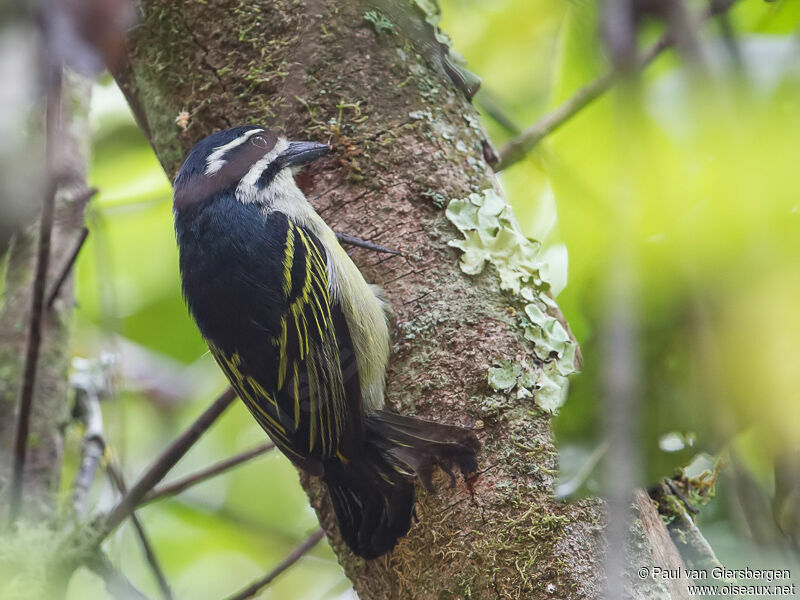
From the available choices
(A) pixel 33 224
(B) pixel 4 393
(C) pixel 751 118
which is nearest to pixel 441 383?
(C) pixel 751 118

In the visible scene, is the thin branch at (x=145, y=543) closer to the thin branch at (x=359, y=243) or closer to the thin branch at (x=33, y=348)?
the thin branch at (x=33, y=348)

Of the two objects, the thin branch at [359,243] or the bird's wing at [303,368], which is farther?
the thin branch at [359,243]

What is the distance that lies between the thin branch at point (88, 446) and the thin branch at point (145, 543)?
10 cm

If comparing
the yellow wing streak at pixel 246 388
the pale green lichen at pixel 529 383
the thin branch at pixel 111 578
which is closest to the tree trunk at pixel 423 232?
the pale green lichen at pixel 529 383

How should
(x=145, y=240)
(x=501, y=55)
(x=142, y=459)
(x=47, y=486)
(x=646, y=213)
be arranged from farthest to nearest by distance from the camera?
(x=142, y=459) < (x=145, y=240) < (x=501, y=55) < (x=47, y=486) < (x=646, y=213)

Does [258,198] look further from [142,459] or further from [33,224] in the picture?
[142,459]

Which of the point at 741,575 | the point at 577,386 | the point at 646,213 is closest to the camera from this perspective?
the point at 646,213

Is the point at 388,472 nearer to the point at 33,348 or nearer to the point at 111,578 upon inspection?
the point at 111,578

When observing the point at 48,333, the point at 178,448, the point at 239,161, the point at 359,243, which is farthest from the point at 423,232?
the point at 48,333

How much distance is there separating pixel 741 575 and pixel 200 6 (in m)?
2.75

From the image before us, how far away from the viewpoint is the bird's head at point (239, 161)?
10.3 feet

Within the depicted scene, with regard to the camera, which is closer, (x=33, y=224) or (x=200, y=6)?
(x=200, y=6)

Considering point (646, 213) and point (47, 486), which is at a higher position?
point (646, 213)

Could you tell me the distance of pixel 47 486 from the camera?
406 cm
